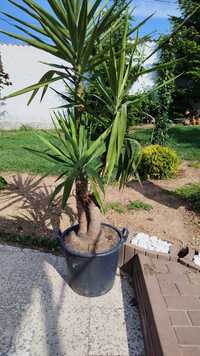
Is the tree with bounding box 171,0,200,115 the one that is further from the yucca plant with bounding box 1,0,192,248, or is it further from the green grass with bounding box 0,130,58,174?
the yucca plant with bounding box 1,0,192,248

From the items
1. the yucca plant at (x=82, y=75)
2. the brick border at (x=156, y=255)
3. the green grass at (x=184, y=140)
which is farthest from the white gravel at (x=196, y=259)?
the green grass at (x=184, y=140)

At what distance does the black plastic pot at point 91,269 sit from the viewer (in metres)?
2.13

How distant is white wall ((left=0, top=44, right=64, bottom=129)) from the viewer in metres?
9.52

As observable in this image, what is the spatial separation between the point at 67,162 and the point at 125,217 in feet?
5.46

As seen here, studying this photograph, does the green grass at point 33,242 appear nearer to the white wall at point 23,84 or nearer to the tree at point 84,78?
the tree at point 84,78

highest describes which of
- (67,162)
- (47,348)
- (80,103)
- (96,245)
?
(80,103)

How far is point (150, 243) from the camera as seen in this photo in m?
2.62

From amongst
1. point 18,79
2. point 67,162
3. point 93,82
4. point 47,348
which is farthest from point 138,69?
point 18,79

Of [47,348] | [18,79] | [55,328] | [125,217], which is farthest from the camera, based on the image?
[18,79]

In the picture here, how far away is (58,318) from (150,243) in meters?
1.06

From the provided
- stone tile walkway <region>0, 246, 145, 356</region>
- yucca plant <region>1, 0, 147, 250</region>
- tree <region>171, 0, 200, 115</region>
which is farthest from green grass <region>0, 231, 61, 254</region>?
tree <region>171, 0, 200, 115</region>

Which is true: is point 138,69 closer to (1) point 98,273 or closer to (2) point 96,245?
(2) point 96,245

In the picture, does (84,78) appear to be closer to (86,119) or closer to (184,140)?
(86,119)

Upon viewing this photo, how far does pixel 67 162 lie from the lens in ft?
6.51
